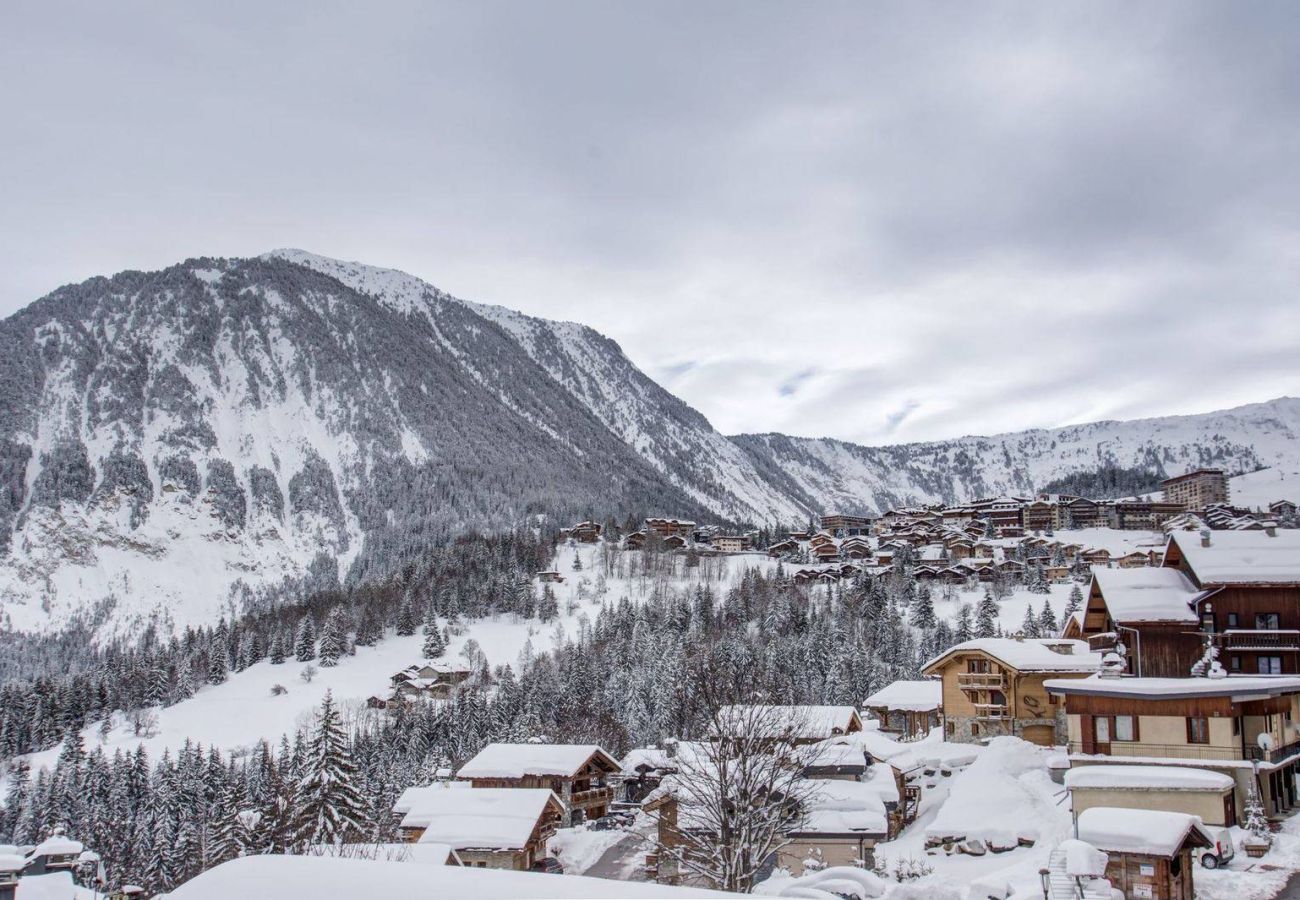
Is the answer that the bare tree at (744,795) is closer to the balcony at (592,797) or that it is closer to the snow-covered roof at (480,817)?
the snow-covered roof at (480,817)

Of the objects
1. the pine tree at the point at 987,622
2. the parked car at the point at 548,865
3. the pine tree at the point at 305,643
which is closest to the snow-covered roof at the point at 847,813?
the parked car at the point at 548,865

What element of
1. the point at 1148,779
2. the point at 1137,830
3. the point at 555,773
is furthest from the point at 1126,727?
the point at 555,773

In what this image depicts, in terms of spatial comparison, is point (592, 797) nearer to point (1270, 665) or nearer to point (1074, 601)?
point (1270, 665)

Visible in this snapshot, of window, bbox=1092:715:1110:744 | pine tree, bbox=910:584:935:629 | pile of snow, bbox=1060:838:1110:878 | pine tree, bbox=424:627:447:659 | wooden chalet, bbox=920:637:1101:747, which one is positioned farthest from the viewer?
pine tree, bbox=424:627:447:659

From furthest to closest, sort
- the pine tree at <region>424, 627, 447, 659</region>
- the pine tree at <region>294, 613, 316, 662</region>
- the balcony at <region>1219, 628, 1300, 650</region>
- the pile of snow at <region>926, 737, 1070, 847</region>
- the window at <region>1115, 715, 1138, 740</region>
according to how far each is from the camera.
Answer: the pine tree at <region>294, 613, 316, 662</region>, the pine tree at <region>424, 627, 447, 659</region>, the balcony at <region>1219, 628, 1300, 650</region>, the window at <region>1115, 715, 1138, 740</region>, the pile of snow at <region>926, 737, 1070, 847</region>

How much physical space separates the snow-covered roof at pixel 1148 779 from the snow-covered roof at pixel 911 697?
28470 mm

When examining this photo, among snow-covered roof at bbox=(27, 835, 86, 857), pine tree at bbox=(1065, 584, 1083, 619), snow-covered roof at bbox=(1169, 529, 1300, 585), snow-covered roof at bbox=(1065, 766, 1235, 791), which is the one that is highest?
snow-covered roof at bbox=(1169, 529, 1300, 585)

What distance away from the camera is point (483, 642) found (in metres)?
121

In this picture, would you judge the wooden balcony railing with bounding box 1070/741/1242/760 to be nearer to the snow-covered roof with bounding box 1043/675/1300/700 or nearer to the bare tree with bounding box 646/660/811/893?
the snow-covered roof with bounding box 1043/675/1300/700

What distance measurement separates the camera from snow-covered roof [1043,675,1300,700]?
2884 cm

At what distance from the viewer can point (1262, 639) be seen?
32.4 meters

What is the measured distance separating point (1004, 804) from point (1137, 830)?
1041cm

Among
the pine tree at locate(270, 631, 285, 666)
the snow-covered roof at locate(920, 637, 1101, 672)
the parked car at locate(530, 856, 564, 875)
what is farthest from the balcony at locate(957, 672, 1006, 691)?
the pine tree at locate(270, 631, 285, 666)

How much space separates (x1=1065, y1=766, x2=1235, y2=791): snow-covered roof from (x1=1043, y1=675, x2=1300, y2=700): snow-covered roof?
295 cm
